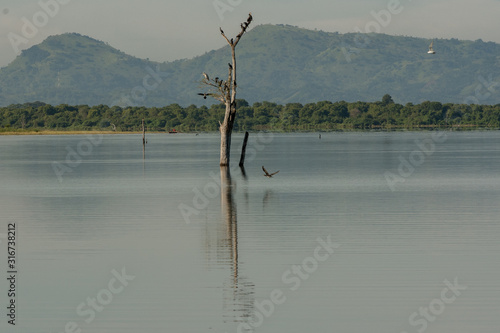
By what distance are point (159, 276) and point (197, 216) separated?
1205 centimetres

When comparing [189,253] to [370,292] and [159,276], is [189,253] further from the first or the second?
[370,292]

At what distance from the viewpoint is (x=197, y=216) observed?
1246 inches

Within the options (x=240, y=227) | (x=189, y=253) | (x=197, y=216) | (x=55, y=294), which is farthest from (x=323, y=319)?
(x=197, y=216)
